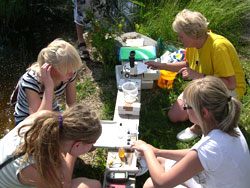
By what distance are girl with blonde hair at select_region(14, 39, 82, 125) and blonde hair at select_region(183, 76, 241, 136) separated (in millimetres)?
1052

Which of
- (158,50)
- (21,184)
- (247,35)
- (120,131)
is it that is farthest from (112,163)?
(247,35)

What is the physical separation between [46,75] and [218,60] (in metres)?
1.62

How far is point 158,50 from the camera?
4.13m

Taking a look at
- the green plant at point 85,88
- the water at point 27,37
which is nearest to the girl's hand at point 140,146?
the green plant at point 85,88

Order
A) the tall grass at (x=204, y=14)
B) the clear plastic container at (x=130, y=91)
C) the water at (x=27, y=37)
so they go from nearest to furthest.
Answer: the clear plastic container at (x=130, y=91)
the water at (x=27, y=37)
the tall grass at (x=204, y=14)

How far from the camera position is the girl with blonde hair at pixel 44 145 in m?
1.62

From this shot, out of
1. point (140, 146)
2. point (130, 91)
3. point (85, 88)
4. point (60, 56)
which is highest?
point (60, 56)

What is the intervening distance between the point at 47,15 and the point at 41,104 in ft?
11.3

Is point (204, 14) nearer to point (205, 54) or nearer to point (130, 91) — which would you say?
point (205, 54)

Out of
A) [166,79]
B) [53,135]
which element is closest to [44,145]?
[53,135]

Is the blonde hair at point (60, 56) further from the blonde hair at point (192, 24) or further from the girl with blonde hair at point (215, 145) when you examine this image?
the blonde hair at point (192, 24)

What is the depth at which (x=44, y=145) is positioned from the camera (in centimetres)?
162

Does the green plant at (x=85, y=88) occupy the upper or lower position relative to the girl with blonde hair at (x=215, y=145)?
lower

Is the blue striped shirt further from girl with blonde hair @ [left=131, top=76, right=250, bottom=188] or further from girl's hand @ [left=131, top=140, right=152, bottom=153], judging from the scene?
girl with blonde hair @ [left=131, top=76, right=250, bottom=188]
